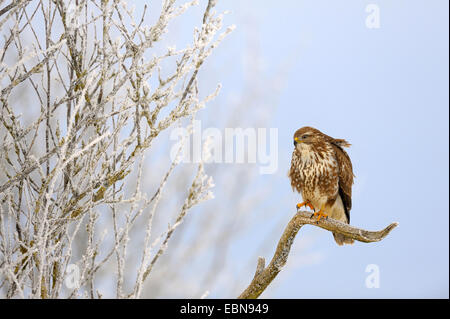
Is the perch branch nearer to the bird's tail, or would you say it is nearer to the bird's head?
the bird's head

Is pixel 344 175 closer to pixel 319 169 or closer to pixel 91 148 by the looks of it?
pixel 319 169

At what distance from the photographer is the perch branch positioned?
1.71 m

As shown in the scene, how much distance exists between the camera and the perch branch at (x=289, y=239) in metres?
1.71

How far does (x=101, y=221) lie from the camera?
3.13 m

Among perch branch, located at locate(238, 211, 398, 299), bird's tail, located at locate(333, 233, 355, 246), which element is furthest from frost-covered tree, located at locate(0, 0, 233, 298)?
bird's tail, located at locate(333, 233, 355, 246)

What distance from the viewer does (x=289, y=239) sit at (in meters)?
1.90

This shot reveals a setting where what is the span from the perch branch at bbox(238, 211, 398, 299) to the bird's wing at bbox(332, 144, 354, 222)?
34cm

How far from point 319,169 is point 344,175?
0.15 meters

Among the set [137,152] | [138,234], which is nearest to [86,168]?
[137,152]

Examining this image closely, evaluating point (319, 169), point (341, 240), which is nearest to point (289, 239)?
point (319, 169)

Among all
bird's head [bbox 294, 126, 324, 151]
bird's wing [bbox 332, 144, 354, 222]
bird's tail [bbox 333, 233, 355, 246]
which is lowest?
bird's tail [bbox 333, 233, 355, 246]

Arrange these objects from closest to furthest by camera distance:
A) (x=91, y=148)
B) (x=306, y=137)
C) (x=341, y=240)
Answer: (x=91, y=148), (x=306, y=137), (x=341, y=240)

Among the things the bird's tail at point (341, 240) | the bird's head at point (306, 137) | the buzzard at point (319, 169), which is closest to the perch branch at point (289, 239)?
the buzzard at point (319, 169)

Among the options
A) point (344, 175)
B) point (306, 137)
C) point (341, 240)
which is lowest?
point (341, 240)
